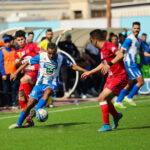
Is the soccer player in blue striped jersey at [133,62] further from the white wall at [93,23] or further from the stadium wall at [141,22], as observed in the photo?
the white wall at [93,23]

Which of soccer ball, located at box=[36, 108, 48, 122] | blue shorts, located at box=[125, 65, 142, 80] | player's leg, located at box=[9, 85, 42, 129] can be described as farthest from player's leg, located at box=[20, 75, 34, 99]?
blue shorts, located at box=[125, 65, 142, 80]

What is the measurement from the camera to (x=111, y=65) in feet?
31.0

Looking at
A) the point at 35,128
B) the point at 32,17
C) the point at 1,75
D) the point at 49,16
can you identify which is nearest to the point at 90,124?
the point at 35,128

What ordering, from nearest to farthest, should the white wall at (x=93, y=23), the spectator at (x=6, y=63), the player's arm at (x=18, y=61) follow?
the player's arm at (x=18, y=61)
the spectator at (x=6, y=63)
the white wall at (x=93, y=23)

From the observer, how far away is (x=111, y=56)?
991 centimetres

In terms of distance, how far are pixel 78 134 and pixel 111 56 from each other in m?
1.83

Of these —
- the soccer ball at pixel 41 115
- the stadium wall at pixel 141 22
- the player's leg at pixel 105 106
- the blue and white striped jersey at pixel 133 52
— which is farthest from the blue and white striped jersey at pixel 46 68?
the stadium wall at pixel 141 22

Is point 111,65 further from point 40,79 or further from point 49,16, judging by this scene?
point 49,16

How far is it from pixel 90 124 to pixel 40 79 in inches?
57.7

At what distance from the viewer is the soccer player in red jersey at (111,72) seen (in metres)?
9.48

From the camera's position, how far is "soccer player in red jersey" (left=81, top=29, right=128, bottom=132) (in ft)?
31.1

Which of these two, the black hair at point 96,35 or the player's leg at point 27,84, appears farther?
the player's leg at point 27,84

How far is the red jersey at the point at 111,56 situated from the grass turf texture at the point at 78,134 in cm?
114

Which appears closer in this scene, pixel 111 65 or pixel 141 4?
pixel 111 65
